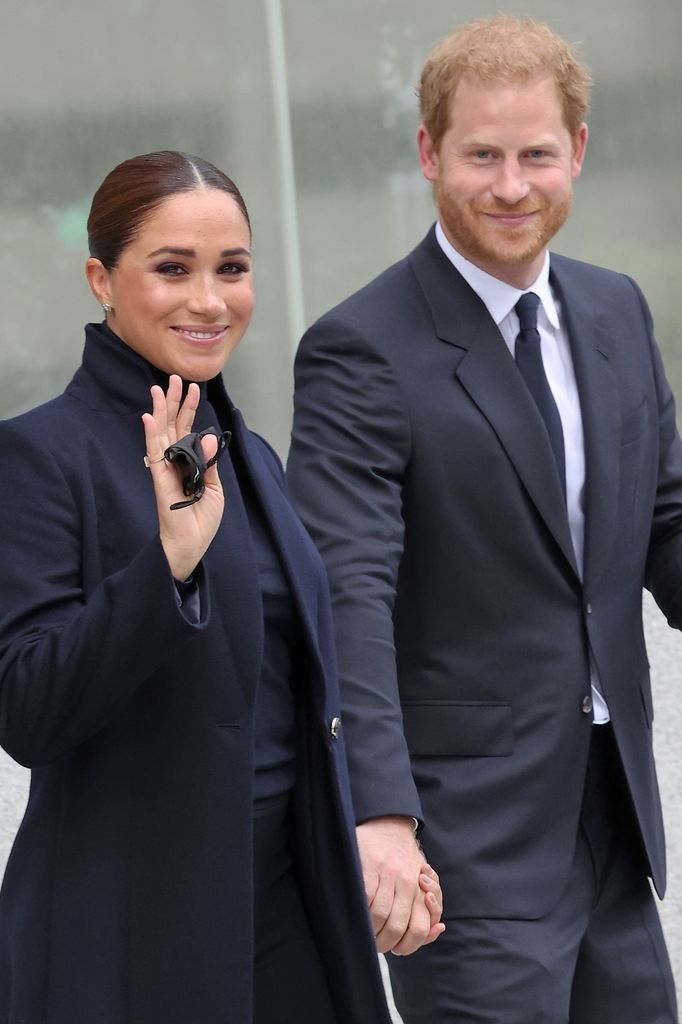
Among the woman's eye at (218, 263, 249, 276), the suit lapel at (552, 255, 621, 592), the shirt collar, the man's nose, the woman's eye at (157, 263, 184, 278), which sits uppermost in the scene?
the woman's eye at (157, 263, 184, 278)

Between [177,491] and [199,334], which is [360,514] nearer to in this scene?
[199,334]

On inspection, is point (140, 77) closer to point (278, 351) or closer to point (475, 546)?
point (278, 351)

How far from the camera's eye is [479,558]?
2.93 m

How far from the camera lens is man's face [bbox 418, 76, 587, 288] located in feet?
9.71

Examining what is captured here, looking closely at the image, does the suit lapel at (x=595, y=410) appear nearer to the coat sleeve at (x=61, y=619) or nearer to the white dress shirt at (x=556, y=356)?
the white dress shirt at (x=556, y=356)

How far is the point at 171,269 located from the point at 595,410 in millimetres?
895

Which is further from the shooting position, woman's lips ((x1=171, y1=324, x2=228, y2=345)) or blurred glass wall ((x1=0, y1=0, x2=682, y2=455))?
blurred glass wall ((x1=0, y1=0, x2=682, y2=455))

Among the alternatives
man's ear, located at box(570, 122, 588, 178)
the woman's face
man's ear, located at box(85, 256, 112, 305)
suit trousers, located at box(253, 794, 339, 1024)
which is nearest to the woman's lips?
the woman's face

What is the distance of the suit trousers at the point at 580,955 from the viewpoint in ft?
9.62

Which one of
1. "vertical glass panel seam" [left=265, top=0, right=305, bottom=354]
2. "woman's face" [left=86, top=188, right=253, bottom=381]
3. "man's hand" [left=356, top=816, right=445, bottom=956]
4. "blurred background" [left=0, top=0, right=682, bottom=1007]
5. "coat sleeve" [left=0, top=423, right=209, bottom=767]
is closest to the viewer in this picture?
"coat sleeve" [left=0, top=423, right=209, bottom=767]

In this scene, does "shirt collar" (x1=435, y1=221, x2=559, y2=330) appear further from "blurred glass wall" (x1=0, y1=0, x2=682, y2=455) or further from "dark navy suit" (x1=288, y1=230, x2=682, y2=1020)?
"blurred glass wall" (x1=0, y1=0, x2=682, y2=455)

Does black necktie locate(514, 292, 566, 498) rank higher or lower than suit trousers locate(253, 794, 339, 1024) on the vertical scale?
higher

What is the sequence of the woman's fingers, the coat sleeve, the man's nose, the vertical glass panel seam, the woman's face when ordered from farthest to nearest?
the vertical glass panel seam < the man's nose < the woman's face < the woman's fingers < the coat sleeve

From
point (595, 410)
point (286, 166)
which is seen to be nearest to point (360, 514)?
point (595, 410)
